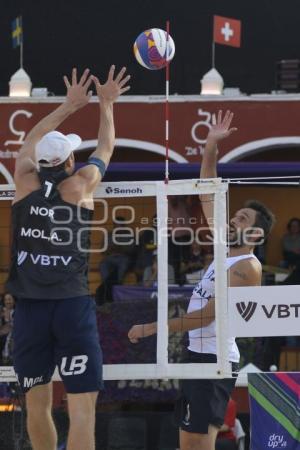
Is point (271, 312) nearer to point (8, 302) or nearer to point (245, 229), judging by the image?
point (245, 229)

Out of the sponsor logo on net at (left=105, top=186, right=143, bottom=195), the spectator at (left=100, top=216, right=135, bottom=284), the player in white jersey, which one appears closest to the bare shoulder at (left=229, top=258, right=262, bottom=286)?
the player in white jersey

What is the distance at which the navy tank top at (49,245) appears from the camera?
571 centimetres

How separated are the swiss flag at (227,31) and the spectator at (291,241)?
263 centimetres

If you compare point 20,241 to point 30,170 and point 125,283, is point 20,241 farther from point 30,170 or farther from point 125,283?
point 125,283

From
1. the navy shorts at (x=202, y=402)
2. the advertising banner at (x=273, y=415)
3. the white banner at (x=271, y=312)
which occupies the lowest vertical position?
the advertising banner at (x=273, y=415)

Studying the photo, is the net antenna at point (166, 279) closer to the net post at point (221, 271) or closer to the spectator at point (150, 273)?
the net post at point (221, 271)

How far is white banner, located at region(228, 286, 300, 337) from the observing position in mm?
6578

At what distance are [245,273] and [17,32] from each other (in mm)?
8844

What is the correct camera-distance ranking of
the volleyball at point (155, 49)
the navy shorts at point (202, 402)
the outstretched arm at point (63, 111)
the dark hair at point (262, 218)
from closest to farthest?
the outstretched arm at point (63, 111), the navy shorts at point (202, 402), the dark hair at point (262, 218), the volleyball at point (155, 49)

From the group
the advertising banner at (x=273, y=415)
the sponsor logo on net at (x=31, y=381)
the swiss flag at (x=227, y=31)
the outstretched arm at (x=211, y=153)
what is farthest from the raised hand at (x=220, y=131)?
the swiss flag at (x=227, y=31)

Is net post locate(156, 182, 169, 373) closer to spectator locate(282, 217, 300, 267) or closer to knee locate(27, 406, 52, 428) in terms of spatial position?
knee locate(27, 406, 52, 428)

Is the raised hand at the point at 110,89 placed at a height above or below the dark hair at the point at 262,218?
above

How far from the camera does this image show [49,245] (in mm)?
5754

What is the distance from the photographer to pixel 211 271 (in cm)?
657
